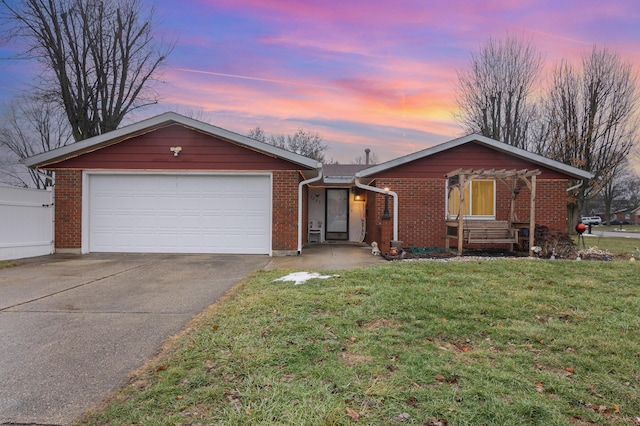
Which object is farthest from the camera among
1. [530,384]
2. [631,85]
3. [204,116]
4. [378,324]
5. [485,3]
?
[204,116]

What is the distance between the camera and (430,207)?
10953mm

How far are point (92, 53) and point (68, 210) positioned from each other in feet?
35.5

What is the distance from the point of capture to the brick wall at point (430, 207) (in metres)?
10.9

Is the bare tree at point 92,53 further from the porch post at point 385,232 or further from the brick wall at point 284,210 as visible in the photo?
the porch post at point 385,232

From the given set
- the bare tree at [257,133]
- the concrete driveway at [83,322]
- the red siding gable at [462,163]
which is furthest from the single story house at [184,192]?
the bare tree at [257,133]

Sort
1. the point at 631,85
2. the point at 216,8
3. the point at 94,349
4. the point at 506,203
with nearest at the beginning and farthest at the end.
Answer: the point at 94,349
the point at 216,8
the point at 506,203
the point at 631,85

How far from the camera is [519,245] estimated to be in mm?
10156

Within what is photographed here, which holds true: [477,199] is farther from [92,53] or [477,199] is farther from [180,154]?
[92,53]

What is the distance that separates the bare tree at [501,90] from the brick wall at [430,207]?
40.0 ft

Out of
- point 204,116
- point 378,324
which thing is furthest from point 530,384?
point 204,116

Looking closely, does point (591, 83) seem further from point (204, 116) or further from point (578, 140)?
point (204, 116)

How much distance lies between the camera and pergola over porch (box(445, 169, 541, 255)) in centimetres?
912

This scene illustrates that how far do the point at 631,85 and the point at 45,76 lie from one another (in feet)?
91.1

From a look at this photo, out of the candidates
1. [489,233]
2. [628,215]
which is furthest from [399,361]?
[628,215]
